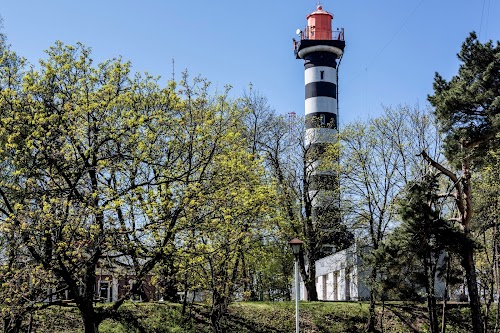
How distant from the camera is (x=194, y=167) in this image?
12.8 metres

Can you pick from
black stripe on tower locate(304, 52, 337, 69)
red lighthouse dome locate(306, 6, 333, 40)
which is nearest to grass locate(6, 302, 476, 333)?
black stripe on tower locate(304, 52, 337, 69)

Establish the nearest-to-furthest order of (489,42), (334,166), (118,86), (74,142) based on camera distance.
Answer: (74,142) < (118,86) < (489,42) < (334,166)

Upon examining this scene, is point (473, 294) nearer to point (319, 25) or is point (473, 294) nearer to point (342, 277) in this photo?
point (342, 277)

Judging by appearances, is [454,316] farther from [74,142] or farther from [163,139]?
[74,142]

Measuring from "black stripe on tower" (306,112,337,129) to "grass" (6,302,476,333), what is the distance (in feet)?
29.8

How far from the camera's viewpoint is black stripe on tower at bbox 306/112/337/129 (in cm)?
2875

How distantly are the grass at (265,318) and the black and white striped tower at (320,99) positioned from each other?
13.5 ft

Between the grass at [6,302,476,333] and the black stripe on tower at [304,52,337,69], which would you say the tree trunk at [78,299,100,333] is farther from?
the black stripe on tower at [304,52,337,69]

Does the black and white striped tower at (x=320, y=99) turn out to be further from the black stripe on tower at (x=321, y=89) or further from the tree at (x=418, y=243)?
the tree at (x=418, y=243)

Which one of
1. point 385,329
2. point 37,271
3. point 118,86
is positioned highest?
point 118,86

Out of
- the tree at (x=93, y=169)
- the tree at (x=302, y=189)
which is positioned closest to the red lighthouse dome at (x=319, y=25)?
the tree at (x=302, y=189)

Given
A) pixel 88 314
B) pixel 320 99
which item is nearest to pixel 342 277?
pixel 320 99

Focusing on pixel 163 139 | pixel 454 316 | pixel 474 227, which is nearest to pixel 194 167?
pixel 163 139

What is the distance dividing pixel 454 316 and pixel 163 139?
16378mm
